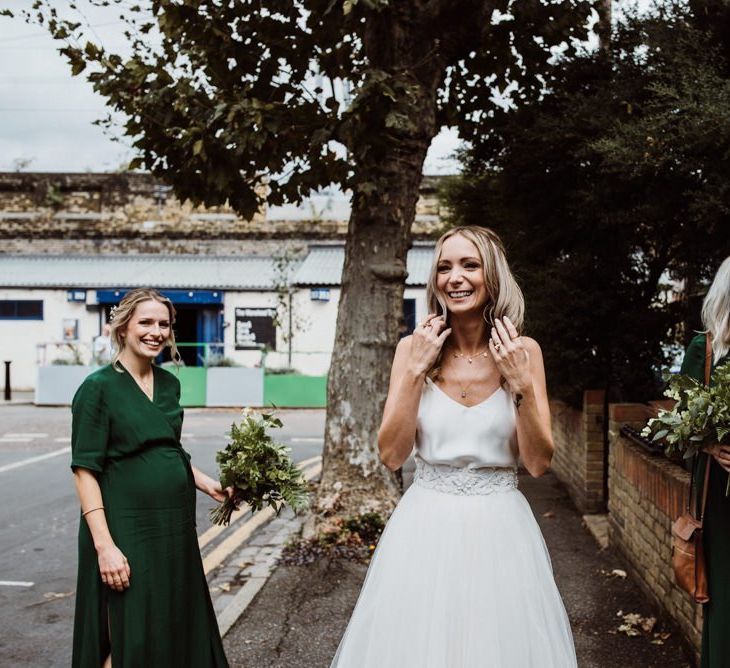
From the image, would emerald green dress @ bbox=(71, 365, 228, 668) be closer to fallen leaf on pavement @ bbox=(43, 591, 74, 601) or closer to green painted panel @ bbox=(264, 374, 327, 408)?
fallen leaf on pavement @ bbox=(43, 591, 74, 601)

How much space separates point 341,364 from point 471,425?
4379 mm

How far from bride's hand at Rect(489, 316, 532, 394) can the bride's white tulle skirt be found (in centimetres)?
41

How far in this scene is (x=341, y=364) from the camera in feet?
24.2

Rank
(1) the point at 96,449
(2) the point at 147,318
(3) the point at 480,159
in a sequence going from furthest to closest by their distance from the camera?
(3) the point at 480,159 < (2) the point at 147,318 < (1) the point at 96,449

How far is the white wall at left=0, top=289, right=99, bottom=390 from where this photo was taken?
98.2 ft

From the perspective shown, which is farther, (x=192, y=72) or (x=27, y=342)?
(x=27, y=342)

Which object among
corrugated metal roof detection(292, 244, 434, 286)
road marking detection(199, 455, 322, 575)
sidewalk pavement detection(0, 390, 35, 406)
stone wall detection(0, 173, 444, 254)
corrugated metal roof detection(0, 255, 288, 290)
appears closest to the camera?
road marking detection(199, 455, 322, 575)

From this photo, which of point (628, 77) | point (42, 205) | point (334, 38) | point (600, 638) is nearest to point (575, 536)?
point (600, 638)

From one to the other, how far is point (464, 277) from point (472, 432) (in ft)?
1.85

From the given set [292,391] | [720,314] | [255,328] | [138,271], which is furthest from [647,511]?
[138,271]

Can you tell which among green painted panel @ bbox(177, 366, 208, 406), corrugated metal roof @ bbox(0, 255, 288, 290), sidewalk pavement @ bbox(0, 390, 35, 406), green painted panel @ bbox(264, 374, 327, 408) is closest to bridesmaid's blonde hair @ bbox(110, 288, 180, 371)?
green painted panel @ bbox(264, 374, 327, 408)

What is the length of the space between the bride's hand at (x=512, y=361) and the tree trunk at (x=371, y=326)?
4.36m

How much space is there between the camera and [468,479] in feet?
10.1

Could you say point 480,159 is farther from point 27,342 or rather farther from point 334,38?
point 27,342
